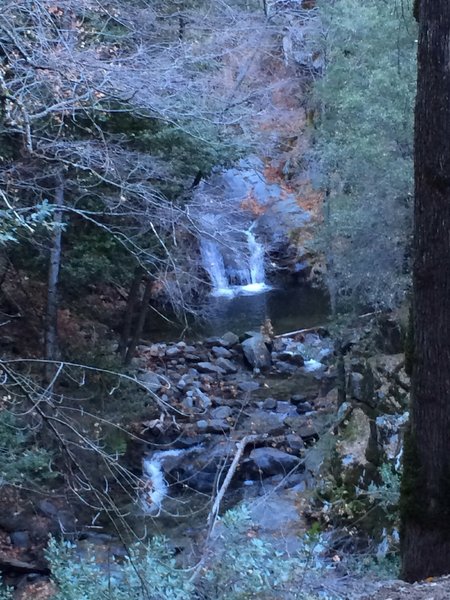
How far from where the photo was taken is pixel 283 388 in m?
13.0

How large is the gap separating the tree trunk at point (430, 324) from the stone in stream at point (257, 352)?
1012 centimetres

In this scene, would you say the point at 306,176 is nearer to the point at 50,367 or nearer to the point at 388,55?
the point at 388,55

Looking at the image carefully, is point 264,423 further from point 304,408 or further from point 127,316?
point 127,316

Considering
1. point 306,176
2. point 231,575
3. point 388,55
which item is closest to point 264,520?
point 231,575

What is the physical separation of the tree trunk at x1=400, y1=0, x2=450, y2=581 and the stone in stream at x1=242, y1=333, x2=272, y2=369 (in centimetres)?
1012

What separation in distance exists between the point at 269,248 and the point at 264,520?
987 centimetres

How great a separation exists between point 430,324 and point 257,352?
10574mm

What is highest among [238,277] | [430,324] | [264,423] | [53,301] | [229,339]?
[238,277]

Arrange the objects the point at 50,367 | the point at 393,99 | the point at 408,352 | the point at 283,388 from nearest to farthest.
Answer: the point at 408,352 < the point at 50,367 < the point at 393,99 < the point at 283,388

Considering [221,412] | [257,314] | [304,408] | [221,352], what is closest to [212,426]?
[221,412]

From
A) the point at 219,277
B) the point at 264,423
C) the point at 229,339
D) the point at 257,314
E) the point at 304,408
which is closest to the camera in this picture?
the point at 264,423

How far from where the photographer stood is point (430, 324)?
3578 millimetres

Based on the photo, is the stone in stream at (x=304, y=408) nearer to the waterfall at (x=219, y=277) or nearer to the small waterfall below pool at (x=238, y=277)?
the waterfall at (x=219, y=277)

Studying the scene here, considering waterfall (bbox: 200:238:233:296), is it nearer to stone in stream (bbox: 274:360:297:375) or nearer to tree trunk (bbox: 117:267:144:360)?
stone in stream (bbox: 274:360:297:375)
